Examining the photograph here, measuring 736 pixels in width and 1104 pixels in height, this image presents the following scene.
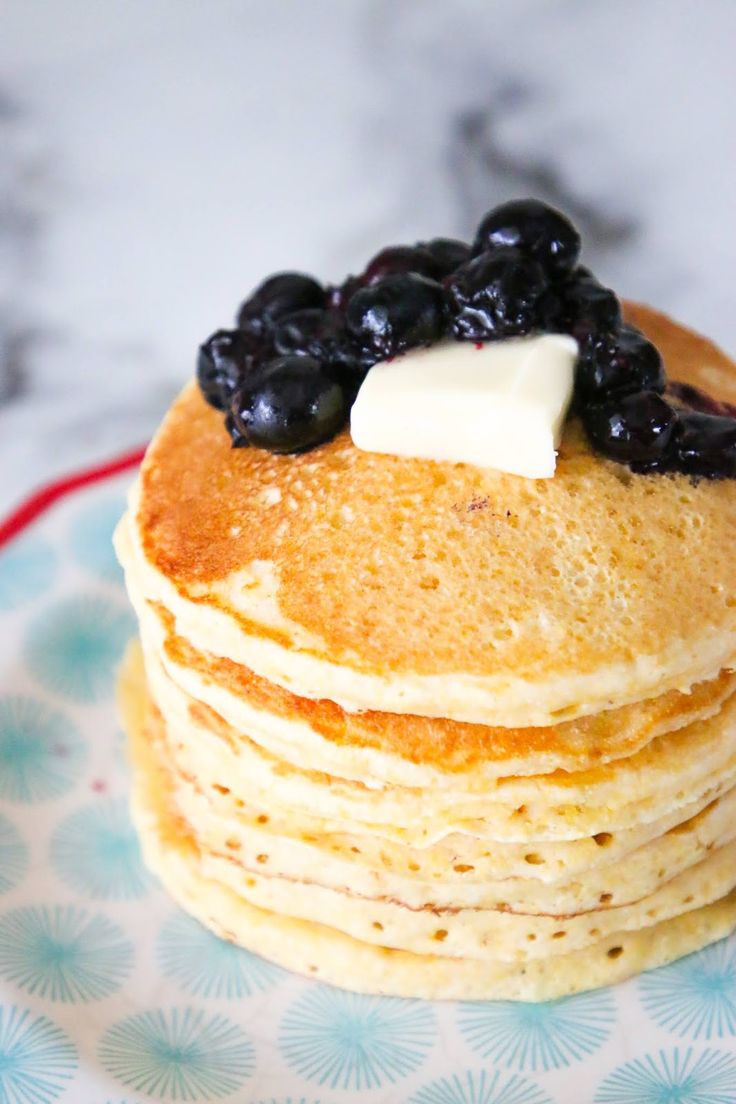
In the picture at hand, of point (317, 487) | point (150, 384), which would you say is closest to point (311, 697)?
point (317, 487)

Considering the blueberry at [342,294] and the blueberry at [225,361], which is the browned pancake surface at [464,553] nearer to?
the blueberry at [225,361]

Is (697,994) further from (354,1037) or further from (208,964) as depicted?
(208,964)

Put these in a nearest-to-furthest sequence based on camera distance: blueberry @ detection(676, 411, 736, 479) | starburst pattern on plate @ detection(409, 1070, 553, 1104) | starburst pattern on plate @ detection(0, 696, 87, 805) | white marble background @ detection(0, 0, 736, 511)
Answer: starburst pattern on plate @ detection(409, 1070, 553, 1104) < blueberry @ detection(676, 411, 736, 479) < starburst pattern on plate @ detection(0, 696, 87, 805) < white marble background @ detection(0, 0, 736, 511)

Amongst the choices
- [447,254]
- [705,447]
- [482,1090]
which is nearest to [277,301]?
[447,254]

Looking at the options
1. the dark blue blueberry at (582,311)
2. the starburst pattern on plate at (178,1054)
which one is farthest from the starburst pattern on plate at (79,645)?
the dark blue blueberry at (582,311)

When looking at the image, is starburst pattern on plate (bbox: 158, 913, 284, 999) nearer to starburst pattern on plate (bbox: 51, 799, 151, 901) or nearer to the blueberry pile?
starburst pattern on plate (bbox: 51, 799, 151, 901)

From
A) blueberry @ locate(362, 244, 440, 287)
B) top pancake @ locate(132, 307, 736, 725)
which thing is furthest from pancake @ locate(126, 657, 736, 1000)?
blueberry @ locate(362, 244, 440, 287)

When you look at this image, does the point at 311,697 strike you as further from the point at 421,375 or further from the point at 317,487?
the point at 421,375
